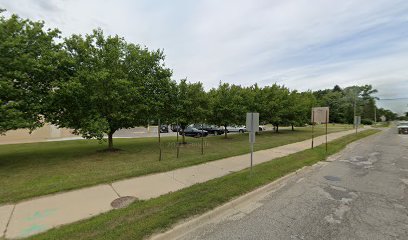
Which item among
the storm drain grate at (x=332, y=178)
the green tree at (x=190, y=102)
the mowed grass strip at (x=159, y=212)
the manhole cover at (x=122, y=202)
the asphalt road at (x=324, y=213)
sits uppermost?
the green tree at (x=190, y=102)

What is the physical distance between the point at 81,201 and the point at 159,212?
2113mm

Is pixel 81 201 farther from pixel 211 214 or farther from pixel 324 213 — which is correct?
pixel 324 213

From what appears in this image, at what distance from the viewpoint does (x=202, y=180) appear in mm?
6629

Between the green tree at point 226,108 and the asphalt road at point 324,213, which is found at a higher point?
the green tree at point 226,108

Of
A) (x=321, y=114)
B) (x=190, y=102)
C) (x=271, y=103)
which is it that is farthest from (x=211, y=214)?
(x=271, y=103)

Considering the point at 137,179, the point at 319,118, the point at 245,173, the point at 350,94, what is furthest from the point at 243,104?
the point at 350,94

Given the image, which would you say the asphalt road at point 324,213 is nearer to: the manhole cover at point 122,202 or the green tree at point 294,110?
the manhole cover at point 122,202

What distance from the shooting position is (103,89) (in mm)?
10586

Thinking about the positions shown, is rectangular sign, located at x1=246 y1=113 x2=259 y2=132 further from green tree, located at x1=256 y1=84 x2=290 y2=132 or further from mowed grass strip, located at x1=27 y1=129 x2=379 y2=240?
green tree, located at x1=256 y1=84 x2=290 y2=132

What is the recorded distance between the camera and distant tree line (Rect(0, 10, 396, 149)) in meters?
8.19

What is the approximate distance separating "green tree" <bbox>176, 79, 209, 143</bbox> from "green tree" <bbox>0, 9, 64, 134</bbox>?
7.65m

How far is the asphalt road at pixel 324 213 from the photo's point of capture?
3.70 meters

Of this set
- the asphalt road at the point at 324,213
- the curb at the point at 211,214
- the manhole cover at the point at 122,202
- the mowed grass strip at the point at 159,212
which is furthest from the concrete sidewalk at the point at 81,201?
the asphalt road at the point at 324,213

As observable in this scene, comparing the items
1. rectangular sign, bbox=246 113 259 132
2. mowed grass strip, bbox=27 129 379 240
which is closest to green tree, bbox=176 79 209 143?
rectangular sign, bbox=246 113 259 132
